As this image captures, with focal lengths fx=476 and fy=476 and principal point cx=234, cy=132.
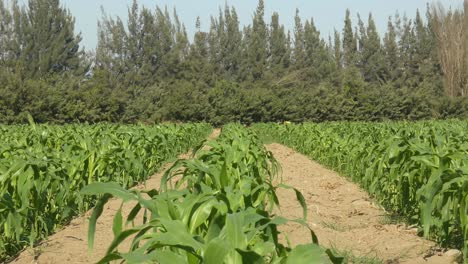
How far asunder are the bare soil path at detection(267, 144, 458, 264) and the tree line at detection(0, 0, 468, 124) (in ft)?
98.0

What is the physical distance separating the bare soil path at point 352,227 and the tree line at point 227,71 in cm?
2986

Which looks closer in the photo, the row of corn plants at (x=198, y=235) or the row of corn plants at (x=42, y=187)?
the row of corn plants at (x=198, y=235)

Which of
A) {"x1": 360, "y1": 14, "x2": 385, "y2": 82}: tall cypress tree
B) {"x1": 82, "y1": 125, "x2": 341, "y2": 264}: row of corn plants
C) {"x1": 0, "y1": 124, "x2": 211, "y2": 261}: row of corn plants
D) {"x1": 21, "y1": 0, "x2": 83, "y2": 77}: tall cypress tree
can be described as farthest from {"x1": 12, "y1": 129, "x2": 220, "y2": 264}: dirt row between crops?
{"x1": 360, "y1": 14, "x2": 385, "y2": 82}: tall cypress tree

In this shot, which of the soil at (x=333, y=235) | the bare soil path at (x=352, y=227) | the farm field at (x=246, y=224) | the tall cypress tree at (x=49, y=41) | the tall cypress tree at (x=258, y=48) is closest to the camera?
the farm field at (x=246, y=224)

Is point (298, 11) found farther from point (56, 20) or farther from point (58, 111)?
point (58, 111)

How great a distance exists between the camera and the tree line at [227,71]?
3788cm

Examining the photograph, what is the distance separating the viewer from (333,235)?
418 centimetres

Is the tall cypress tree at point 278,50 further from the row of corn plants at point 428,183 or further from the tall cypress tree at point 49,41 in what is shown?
the row of corn plants at point 428,183

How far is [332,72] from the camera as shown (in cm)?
5847

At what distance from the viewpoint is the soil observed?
3.43 meters

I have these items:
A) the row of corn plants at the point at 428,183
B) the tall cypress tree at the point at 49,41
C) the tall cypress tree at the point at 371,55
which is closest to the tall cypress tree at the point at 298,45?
the tall cypress tree at the point at 371,55

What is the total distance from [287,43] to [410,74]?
1540cm

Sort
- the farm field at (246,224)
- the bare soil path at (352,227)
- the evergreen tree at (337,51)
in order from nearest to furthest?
the farm field at (246,224), the bare soil path at (352,227), the evergreen tree at (337,51)

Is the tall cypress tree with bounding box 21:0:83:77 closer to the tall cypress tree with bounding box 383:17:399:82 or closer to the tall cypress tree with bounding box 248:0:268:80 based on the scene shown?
the tall cypress tree with bounding box 248:0:268:80
